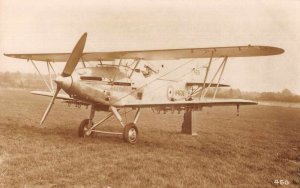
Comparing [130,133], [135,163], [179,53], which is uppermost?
[179,53]

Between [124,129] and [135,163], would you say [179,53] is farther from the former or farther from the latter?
[135,163]

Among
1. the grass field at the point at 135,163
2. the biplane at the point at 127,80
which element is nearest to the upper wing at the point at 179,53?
the biplane at the point at 127,80

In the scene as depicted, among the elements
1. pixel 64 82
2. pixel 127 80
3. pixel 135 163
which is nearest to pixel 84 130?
pixel 127 80

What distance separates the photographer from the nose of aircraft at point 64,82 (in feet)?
23.3

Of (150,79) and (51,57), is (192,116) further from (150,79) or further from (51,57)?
(51,57)

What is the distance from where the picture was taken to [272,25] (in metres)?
7.53

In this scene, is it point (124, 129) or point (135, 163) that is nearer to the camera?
point (135, 163)

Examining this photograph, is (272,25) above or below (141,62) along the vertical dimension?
above

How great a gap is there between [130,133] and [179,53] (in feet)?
7.16

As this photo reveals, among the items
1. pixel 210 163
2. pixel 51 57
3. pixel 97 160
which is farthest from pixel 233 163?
pixel 51 57

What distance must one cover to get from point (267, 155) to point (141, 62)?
12.6 ft

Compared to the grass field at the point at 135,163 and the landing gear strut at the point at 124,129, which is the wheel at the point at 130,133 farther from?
the grass field at the point at 135,163

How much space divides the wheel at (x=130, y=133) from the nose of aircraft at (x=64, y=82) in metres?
1.67

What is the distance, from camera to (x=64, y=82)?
717 cm
